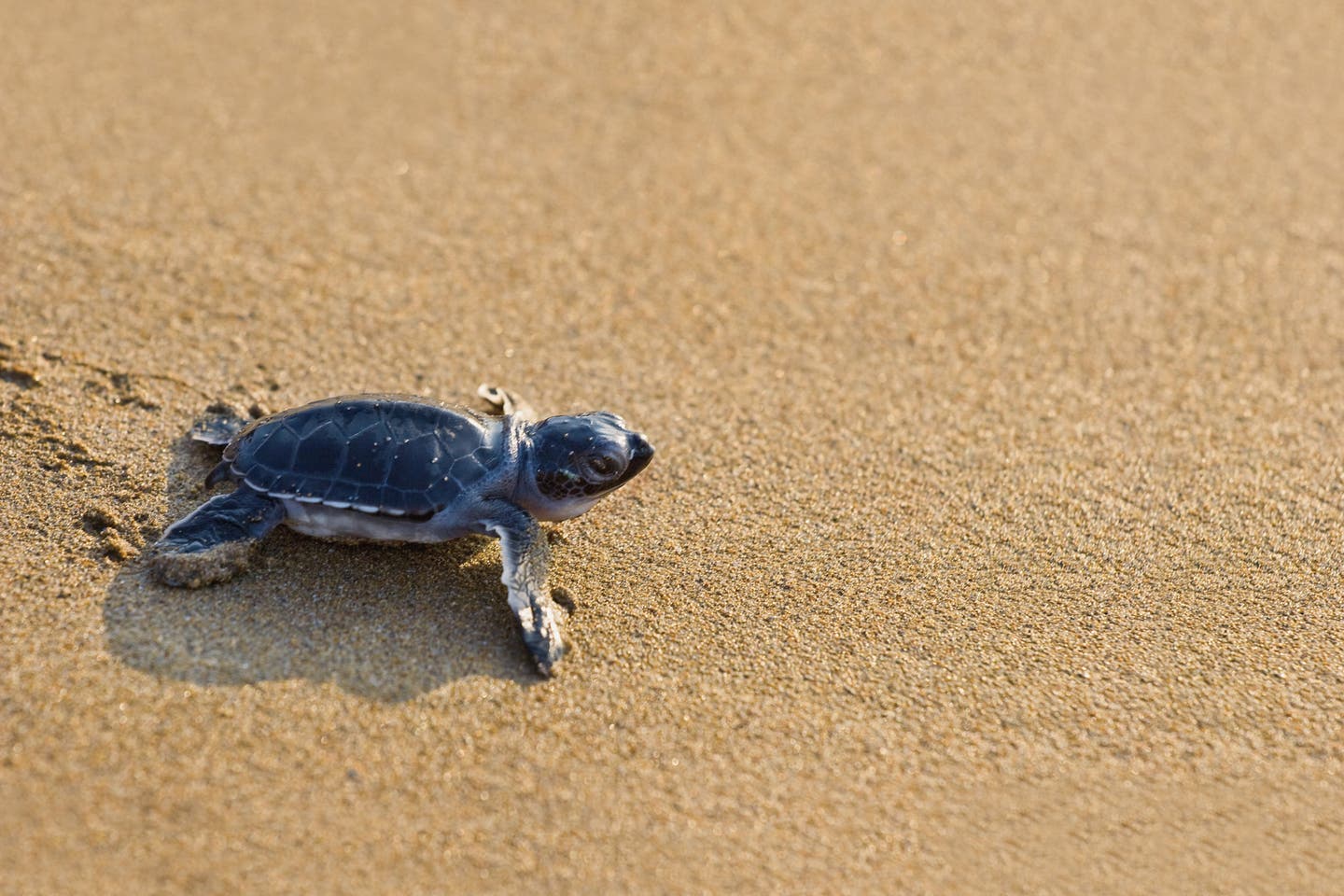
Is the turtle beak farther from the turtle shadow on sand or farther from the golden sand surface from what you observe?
the turtle shadow on sand

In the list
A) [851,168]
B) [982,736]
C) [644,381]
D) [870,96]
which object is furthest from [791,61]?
[982,736]

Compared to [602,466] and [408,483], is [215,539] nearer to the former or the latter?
[408,483]

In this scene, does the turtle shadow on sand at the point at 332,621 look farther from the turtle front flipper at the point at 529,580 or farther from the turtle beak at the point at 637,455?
the turtle beak at the point at 637,455

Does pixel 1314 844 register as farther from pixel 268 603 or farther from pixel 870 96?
pixel 870 96

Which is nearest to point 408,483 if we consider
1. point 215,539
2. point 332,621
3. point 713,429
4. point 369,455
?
point 369,455

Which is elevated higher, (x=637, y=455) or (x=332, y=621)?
(x=637, y=455)

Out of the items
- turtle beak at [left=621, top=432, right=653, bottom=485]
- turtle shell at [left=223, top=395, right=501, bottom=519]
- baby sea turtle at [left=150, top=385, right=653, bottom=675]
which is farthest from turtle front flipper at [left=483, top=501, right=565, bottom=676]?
turtle beak at [left=621, top=432, right=653, bottom=485]

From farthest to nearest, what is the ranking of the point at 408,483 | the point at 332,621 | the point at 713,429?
the point at 713,429, the point at 408,483, the point at 332,621
